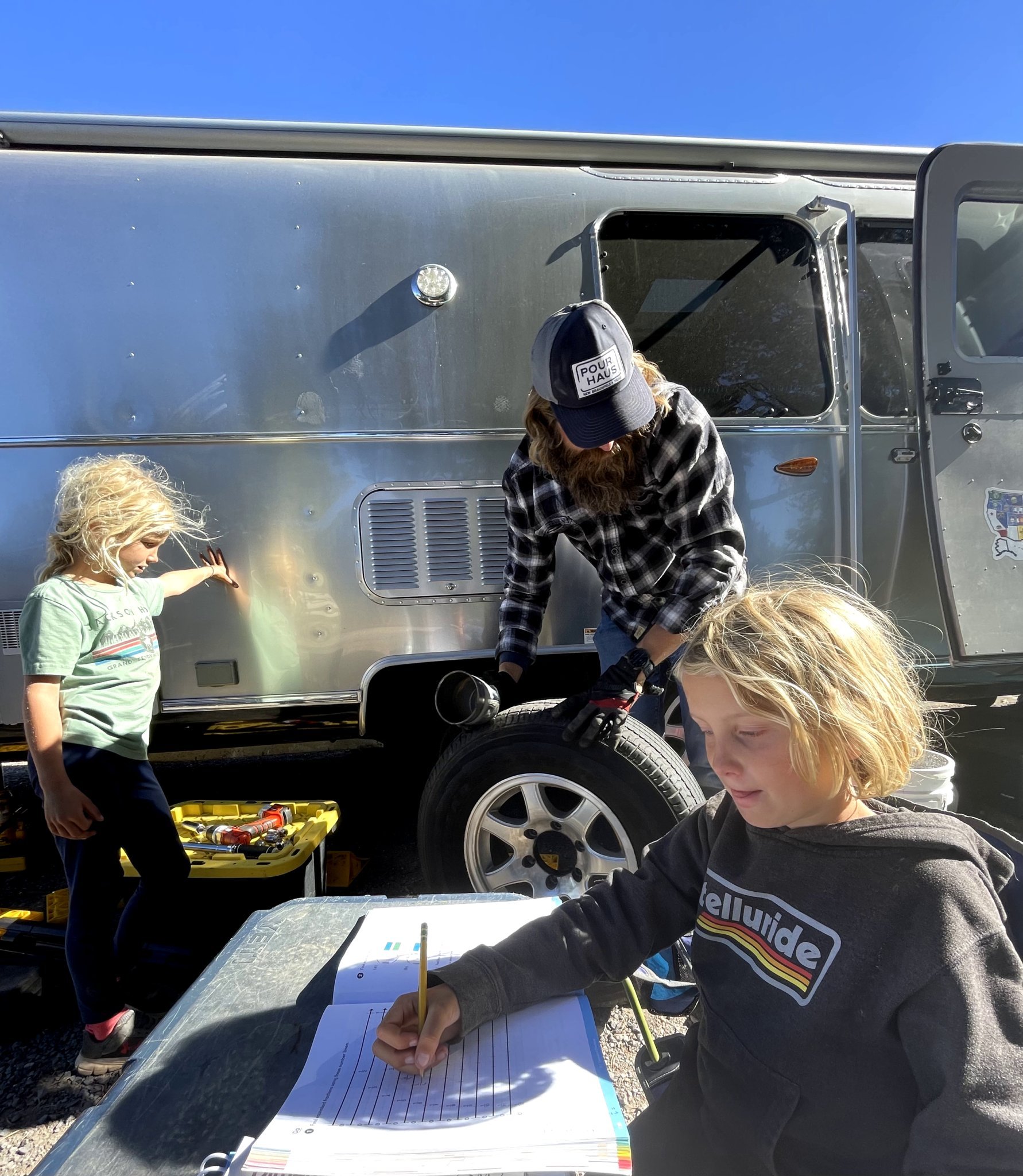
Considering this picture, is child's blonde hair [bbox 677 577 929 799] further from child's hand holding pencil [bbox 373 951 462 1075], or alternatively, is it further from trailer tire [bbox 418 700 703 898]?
trailer tire [bbox 418 700 703 898]

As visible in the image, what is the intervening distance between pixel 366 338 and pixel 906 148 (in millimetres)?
2205

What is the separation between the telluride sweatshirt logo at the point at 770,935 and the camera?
93cm

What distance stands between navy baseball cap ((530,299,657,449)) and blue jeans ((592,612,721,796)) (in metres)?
0.67

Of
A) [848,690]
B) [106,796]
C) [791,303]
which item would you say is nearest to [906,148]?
[791,303]

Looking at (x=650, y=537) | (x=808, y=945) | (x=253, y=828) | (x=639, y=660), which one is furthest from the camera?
(x=253, y=828)

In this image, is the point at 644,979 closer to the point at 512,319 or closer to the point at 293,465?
the point at 293,465

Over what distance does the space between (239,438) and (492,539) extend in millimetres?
916

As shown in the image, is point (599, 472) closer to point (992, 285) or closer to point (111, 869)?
point (111, 869)

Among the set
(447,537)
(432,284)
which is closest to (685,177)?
(432,284)

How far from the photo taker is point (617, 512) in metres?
2.05

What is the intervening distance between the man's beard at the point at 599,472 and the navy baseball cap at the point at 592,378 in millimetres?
107

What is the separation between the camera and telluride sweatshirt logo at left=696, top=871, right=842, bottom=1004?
0.93m

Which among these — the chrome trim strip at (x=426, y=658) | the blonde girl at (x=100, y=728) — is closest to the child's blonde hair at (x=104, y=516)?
the blonde girl at (x=100, y=728)

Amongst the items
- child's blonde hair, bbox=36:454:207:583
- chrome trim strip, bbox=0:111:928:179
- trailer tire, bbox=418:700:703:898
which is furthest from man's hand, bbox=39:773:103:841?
chrome trim strip, bbox=0:111:928:179
